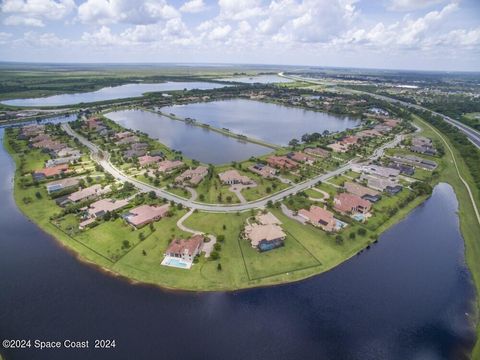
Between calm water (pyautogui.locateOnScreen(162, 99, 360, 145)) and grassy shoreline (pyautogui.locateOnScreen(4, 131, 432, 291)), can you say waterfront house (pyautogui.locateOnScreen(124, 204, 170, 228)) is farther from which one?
calm water (pyautogui.locateOnScreen(162, 99, 360, 145))

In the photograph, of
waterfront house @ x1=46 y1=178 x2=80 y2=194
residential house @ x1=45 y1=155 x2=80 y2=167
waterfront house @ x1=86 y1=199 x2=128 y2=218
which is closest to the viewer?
waterfront house @ x1=86 y1=199 x2=128 y2=218

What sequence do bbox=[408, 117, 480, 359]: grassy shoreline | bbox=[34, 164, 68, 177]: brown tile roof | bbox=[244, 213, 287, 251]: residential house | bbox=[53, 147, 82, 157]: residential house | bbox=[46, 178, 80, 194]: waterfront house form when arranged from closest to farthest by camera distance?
bbox=[408, 117, 480, 359]: grassy shoreline < bbox=[244, 213, 287, 251]: residential house < bbox=[46, 178, 80, 194]: waterfront house < bbox=[34, 164, 68, 177]: brown tile roof < bbox=[53, 147, 82, 157]: residential house

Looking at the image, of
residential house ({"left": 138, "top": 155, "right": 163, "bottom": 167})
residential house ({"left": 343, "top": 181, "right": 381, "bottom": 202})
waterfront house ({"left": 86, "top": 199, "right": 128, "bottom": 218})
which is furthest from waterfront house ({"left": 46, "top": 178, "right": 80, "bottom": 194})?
residential house ({"left": 343, "top": 181, "right": 381, "bottom": 202})

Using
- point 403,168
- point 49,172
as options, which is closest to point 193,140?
point 49,172

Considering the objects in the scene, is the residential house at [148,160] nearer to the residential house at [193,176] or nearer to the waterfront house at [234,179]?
the residential house at [193,176]

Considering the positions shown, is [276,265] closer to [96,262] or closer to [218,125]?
[96,262]

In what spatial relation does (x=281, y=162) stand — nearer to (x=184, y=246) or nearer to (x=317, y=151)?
(x=317, y=151)

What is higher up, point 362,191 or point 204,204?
point 362,191
